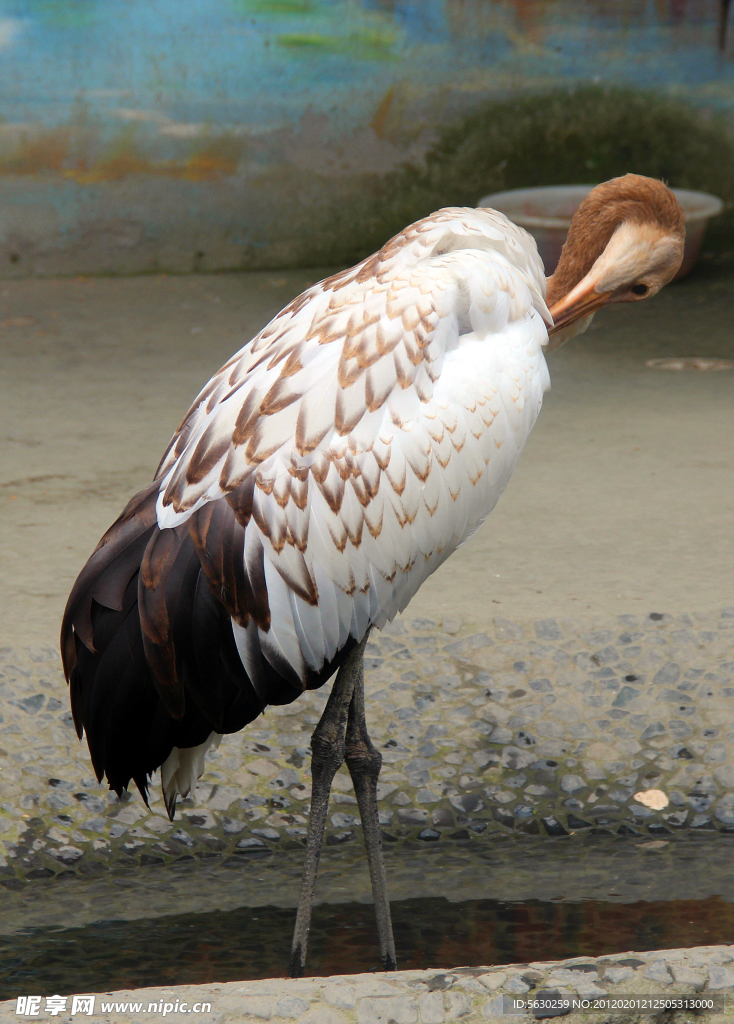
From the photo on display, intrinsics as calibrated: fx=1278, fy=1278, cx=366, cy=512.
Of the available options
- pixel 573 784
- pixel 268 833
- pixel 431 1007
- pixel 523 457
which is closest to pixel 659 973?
pixel 431 1007

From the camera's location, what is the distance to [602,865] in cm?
272

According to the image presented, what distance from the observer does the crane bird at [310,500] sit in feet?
6.68

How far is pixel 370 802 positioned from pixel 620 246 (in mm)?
1171

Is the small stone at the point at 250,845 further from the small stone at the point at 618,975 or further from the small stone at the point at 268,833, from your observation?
the small stone at the point at 618,975

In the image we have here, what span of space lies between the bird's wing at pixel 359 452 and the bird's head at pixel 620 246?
30cm

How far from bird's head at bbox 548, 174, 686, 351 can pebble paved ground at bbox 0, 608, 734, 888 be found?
925 millimetres

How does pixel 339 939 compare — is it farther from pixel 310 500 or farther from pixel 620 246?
pixel 620 246

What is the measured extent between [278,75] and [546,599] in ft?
14.3

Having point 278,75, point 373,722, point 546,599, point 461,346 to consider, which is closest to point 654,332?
point 278,75

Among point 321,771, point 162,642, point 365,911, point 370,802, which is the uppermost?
point 162,642

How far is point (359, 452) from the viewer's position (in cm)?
202

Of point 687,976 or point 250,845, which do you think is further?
point 250,845

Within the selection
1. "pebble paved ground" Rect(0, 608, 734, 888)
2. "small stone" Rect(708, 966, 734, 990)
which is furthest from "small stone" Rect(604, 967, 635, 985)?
"pebble paved ground" Rect(0, 608, 734, 888)

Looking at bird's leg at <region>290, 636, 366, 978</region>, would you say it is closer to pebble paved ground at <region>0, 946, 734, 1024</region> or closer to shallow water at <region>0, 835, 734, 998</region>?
shallow water at <region>0, 835, 734, 998</region>
